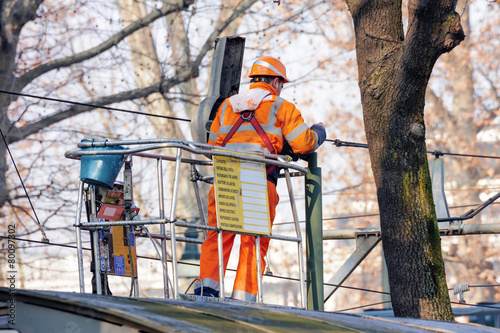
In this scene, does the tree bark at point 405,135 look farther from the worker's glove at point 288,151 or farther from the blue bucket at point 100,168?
the blue bucket at point 100,168

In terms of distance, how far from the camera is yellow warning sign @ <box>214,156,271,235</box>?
190 inches

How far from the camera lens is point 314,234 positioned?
5719mm

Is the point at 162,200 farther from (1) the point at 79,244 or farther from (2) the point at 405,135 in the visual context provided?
(2) the point at 405,135

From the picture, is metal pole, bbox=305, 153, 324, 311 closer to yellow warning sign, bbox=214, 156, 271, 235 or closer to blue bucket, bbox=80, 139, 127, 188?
yellow warning sign, bbox=214, 156, 271, 235

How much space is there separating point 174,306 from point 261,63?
9.18 feet

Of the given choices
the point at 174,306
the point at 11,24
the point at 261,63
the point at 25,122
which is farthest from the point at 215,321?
the point at 25,122

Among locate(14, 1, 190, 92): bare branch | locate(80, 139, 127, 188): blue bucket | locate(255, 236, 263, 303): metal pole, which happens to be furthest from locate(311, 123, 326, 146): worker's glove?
locate(14, 1, 190, 92): bare branch

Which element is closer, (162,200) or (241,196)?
(162,200)

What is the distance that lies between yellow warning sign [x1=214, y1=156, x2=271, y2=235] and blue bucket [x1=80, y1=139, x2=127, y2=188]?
0.61m

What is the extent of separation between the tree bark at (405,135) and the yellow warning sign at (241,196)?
128 cm

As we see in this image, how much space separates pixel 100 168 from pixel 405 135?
2356 mm

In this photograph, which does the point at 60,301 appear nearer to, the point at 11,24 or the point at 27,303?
the point at 27,303

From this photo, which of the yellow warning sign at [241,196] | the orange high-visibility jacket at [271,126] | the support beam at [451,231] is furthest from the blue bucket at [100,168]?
the support beam at [451,231]

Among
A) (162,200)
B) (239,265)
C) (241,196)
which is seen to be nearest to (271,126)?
(241,196)
